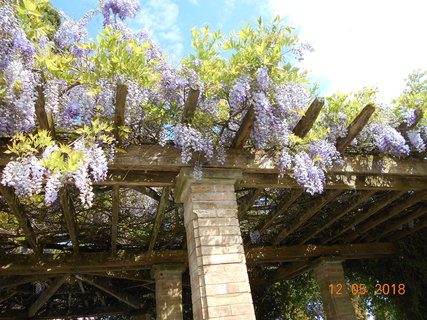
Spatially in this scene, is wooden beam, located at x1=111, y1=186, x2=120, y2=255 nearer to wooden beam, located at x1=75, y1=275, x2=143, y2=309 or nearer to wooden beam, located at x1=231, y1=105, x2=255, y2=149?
wooden beam, located at x1=231, y1=105, x2=255, y2=149

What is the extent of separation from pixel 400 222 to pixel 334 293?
4.75ft

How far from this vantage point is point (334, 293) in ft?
18.5

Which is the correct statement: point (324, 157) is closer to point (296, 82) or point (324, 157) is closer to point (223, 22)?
point (296, 82)

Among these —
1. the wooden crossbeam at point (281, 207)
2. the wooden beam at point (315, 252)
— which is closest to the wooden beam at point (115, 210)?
the wooden crossbeam at point (281, 207)

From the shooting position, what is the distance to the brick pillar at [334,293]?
18.1 feet

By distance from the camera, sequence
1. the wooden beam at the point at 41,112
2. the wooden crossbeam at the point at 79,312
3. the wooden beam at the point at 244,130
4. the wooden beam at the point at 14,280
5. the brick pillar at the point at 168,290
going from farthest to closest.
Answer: the wooden crossbeam at the point at 79,312 < the wooden beam at the point at 14,280 < the brick pillar at the point at 168,290 < the wooden beam at the point at 244,130 < the wooden beam at the point at 41,112

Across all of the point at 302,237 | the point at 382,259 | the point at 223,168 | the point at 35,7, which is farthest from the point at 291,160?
the point at 382,259

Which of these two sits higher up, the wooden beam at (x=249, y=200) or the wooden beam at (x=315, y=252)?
the wooden beam at (x=249, y=200)

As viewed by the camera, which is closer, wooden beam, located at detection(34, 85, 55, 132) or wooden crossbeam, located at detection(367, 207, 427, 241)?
wooden beam, located at detection(34, 85, 55, 132)

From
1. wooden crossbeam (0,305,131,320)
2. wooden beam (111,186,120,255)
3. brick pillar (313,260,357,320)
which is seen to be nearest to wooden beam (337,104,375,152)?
wooden beam (111,186,120,255)

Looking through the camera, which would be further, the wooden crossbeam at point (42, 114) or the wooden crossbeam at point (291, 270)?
the wooden crossbeam at point (291, 270)

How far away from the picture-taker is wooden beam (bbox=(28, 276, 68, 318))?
560 centimetres

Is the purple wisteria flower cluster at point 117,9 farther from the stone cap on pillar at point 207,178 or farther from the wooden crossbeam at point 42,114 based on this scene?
the stone cap on pillar at point 207,178
